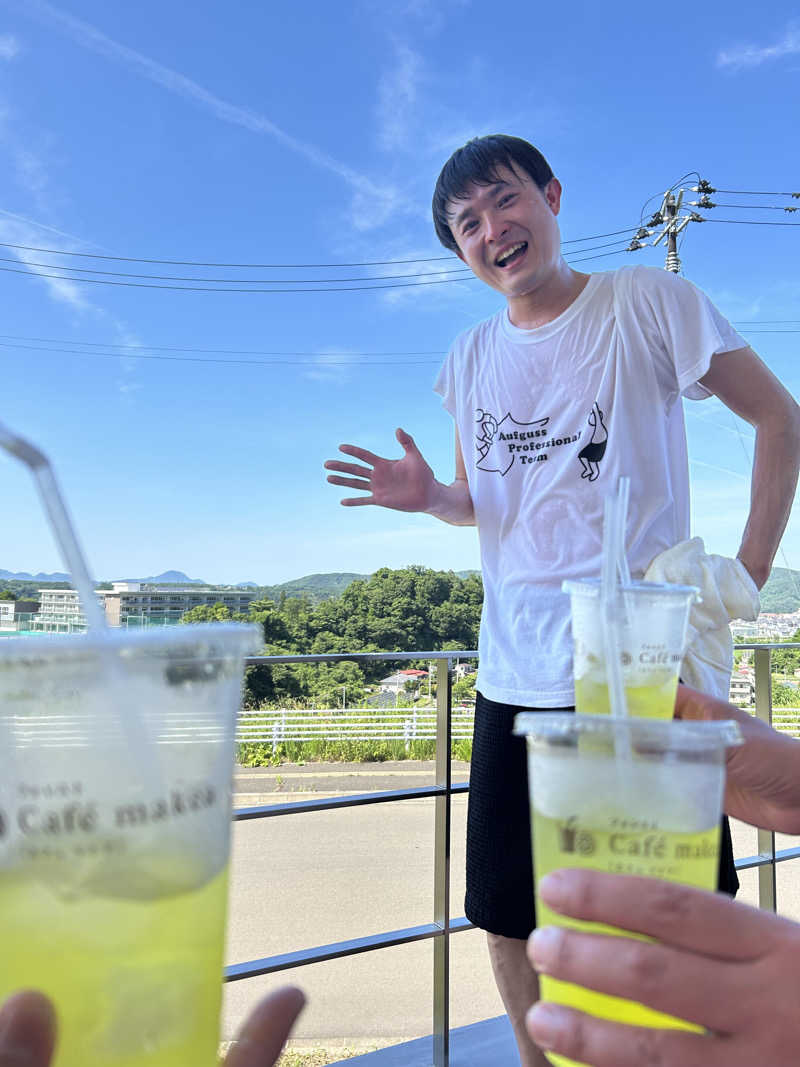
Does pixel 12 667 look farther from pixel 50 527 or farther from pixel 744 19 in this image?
pixel 744 19

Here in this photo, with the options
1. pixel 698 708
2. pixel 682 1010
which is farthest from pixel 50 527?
pixel 698 708

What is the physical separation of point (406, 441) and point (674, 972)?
1.30m

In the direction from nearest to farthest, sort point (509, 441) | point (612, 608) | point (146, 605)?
1. point (612, 608)
2. point (146, 605)
3. point (509, 441)

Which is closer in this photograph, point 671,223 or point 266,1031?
point 266,1031

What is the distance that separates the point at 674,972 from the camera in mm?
356

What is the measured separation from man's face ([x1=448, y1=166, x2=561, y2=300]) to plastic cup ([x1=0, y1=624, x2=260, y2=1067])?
53.7 inches

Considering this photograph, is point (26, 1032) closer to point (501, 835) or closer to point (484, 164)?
point (501, 835)

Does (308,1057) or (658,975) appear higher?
(658,975)

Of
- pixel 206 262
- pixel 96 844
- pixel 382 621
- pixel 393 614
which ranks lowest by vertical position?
pixel 96 844

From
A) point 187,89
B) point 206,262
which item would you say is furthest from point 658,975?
point 187,89

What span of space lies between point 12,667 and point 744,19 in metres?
34.1

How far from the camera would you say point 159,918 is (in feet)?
1.10

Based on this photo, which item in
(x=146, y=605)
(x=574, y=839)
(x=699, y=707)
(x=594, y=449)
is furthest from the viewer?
(x=594, y=449)

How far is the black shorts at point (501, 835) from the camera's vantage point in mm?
1449
